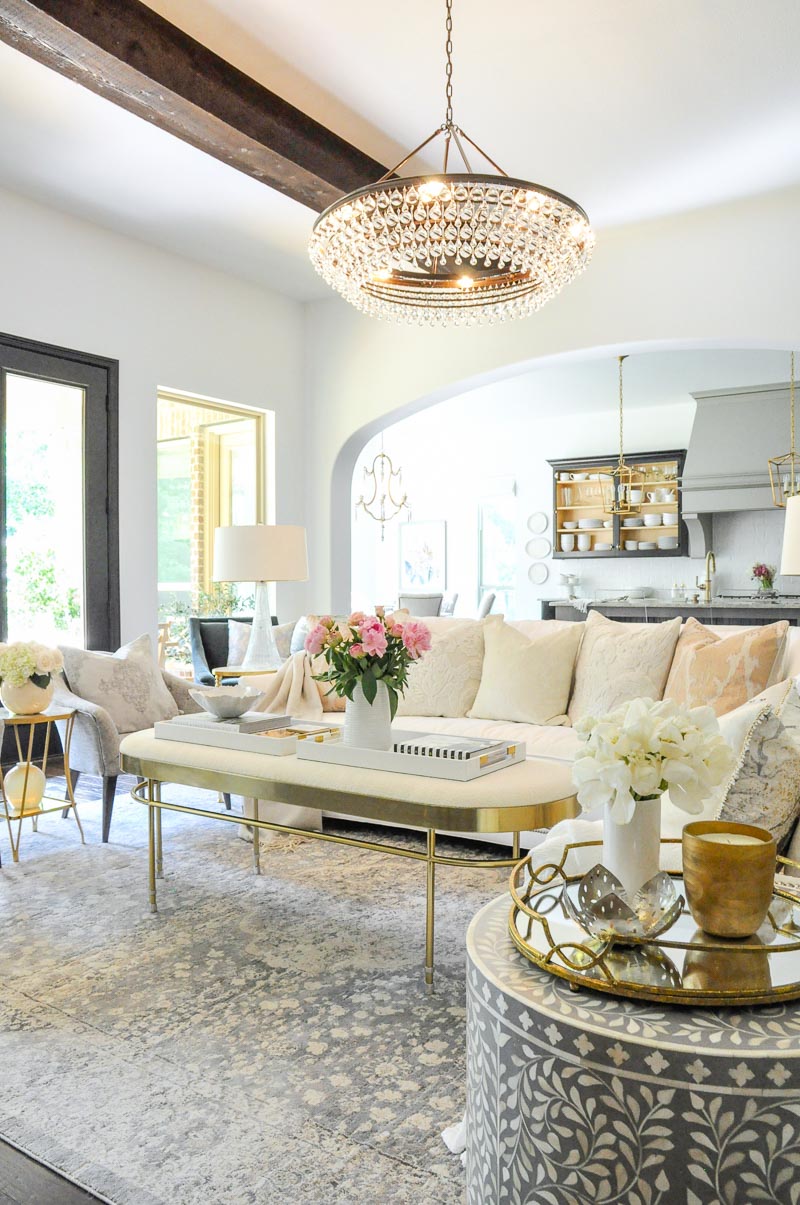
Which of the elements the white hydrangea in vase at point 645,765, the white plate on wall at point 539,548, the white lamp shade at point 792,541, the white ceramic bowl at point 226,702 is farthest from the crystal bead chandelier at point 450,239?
the white plate on wall at point 539,548

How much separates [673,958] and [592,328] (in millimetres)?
4542

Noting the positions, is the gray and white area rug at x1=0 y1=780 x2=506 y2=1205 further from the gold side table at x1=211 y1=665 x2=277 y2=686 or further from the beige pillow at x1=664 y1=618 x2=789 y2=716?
the gold side table at x1=211 y1=665 x2=277 y2=686

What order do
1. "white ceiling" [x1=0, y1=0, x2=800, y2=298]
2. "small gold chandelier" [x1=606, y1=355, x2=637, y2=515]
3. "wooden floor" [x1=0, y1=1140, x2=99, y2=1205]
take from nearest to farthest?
"wooden floor" [x1=0, y1=1140, x2=99, y2=1205] → "white ceiling" [x1=0, y1=0, x2=800, y2=298] → "small gold chandelier" [x1=606, y1=355, x2=637, y2=515]

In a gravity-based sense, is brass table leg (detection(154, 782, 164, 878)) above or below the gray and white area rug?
above

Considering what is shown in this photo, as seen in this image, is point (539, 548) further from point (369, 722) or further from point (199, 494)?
point (369, 722)

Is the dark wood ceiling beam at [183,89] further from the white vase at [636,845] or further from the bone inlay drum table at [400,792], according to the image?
the white vase at [636,845]

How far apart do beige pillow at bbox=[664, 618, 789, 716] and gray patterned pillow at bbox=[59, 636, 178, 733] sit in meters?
2.22

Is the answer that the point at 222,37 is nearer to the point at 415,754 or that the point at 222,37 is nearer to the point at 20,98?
the point at 20,98

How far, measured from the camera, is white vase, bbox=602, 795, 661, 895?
4.48 feet

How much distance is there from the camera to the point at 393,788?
2320 mm

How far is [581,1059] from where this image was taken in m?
1.12

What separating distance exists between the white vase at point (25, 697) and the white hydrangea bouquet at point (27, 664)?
2 cm

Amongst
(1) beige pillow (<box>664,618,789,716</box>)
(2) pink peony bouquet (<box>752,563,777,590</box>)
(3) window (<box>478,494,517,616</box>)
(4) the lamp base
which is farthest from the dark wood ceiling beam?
(3) window (<box>478,494,517,616</box>)

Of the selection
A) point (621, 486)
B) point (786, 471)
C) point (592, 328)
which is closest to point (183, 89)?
point (592, 328)
